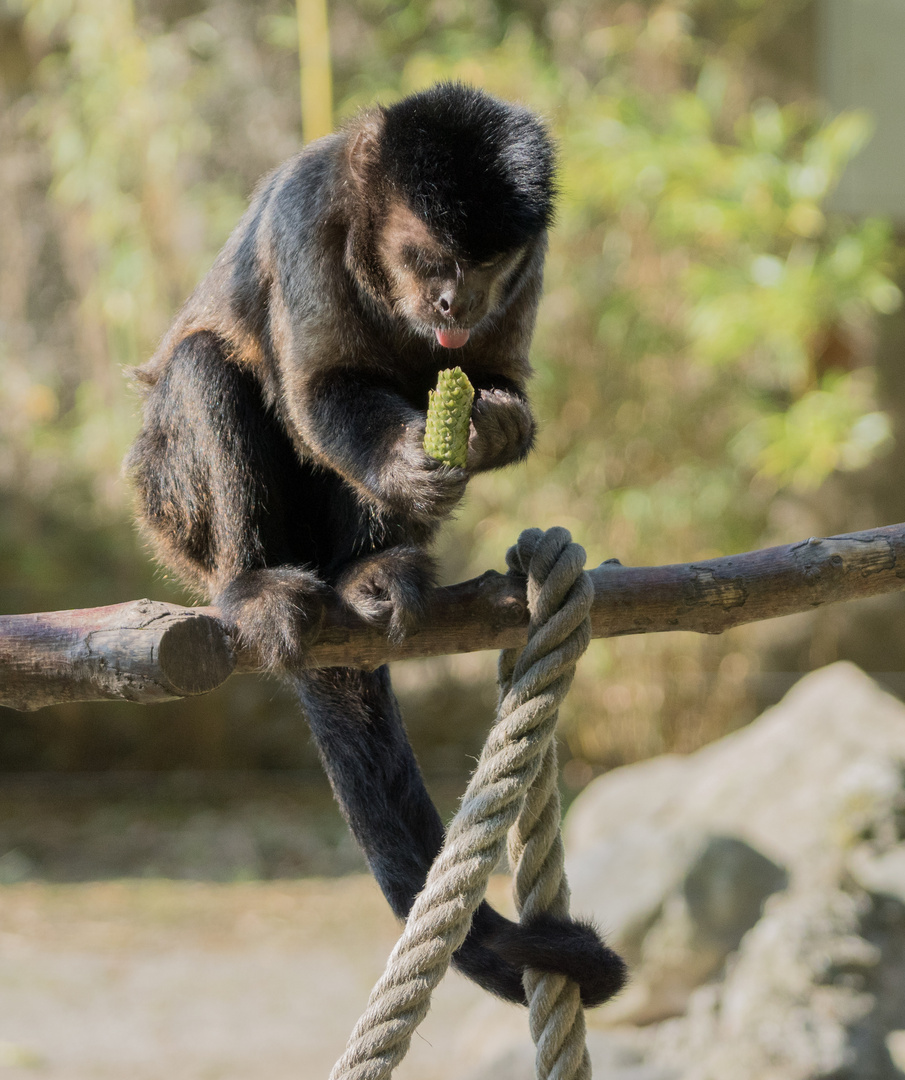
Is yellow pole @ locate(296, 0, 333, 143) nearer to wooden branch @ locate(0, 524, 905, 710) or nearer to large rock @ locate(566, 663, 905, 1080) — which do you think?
large rock @ locate(566, 663, 905, 1080)

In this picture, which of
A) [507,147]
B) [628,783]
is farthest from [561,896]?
[628,783]

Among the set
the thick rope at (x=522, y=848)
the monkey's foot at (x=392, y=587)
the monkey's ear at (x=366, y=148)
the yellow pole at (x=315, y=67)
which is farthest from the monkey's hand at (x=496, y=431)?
the yellow pole at (x=315, y=67)

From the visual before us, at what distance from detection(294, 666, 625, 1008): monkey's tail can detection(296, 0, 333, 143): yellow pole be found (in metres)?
3.87

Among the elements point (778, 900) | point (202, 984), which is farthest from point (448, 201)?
point (202, 984)

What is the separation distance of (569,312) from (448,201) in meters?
3.96

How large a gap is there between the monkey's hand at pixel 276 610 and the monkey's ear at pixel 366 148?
821 mm

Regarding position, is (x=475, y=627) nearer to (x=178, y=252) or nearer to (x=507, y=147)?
(x=507, y=147)

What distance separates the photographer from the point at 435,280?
2168 millimetres

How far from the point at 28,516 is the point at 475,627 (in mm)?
5103

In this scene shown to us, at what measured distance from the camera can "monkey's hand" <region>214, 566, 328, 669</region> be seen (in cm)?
192

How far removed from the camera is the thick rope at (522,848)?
4.81 feet

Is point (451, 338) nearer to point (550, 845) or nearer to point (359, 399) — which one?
point (359, 399)

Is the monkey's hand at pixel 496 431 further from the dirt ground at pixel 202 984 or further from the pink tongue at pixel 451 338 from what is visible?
the dirt ground at pixel 202 984

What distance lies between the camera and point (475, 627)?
191cm
